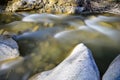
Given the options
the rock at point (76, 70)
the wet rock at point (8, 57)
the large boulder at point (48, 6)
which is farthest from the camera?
the large boulder at point (48, 6)

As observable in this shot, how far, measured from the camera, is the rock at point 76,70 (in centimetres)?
394

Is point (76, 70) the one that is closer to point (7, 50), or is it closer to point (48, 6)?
point (7, 50)

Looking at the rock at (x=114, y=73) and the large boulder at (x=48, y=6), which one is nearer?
the rock at (x=114, y=73)

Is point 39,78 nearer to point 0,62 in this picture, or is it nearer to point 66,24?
point 0,62

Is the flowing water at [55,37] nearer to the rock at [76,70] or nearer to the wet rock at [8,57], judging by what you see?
the wet rock at [8,57]

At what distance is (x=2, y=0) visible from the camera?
362 inches

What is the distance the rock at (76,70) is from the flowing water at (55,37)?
579 mm

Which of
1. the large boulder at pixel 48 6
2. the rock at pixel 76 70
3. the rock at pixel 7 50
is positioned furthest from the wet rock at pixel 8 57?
A: the large boulder at pixel 48 6

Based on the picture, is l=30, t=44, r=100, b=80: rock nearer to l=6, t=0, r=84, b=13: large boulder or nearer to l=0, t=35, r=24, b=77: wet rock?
l=0, t=35, r=24, b=77: wet rock

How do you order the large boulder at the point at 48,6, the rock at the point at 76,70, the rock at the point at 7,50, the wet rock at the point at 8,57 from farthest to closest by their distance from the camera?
the large boulder at the point at 48,6 < the rock at the point at 7,50 < the wet rock at the point at 8,57 < the rock at the point at 76,70

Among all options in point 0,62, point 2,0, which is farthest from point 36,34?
point 2,0

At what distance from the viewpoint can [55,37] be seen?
6.46 metres

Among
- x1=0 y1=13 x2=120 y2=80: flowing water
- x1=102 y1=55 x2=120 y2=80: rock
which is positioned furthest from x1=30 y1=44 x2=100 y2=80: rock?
x1=0 y1=13 x2=120 y2=80: flowing water

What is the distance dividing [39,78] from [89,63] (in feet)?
3.45
